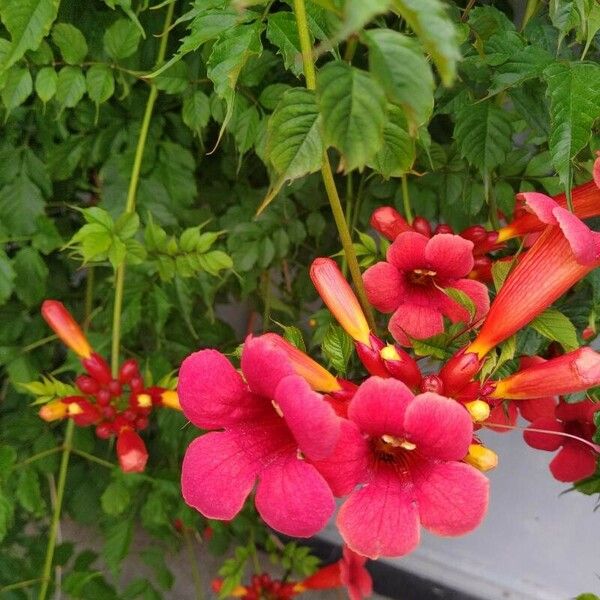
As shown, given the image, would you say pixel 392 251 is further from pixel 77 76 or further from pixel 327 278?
pixel 77 76

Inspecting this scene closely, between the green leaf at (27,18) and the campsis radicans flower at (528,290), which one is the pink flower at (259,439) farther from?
the green leaf at (27,18)

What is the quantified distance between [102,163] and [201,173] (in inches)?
7.9

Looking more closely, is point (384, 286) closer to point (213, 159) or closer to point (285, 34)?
point (285, 34)

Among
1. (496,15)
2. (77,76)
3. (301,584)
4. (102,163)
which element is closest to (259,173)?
(102,163)

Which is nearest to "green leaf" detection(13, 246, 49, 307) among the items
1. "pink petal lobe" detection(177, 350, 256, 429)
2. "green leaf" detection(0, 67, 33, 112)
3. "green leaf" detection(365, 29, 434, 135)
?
"green leaf" detection(0, 67, 33, 112)

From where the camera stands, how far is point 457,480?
508 mm

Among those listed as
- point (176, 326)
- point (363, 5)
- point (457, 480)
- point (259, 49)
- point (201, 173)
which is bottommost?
point (176, 326)

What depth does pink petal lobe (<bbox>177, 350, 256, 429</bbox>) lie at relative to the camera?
20.9 inches

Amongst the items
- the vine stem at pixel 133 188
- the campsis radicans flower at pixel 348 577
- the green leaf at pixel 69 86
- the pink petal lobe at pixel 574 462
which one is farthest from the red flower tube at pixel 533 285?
the green leaf at pixel 69 86

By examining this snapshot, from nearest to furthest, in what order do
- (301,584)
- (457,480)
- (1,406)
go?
(457,480)
(1,406)
(301,584)

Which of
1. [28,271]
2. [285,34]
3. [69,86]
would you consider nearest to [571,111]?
[285,34]

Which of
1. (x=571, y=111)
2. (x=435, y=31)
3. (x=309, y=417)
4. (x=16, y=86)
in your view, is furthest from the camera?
(x=16, y=86)

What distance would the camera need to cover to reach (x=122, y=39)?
997 millimetres

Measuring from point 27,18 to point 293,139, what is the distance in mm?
478
